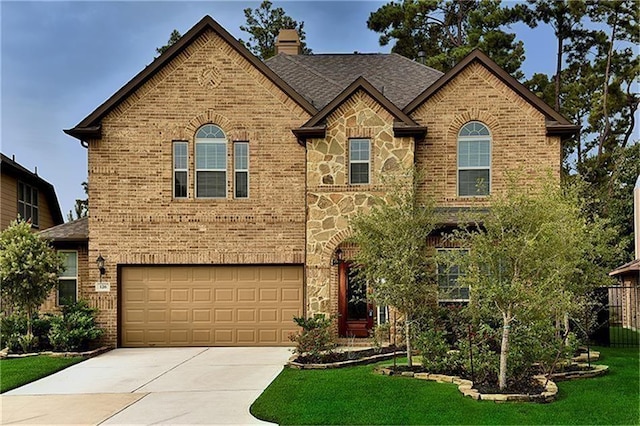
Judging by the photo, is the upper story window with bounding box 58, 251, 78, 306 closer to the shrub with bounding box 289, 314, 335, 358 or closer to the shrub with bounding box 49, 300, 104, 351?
the shrub with bounding box 49, 300, 104, 351

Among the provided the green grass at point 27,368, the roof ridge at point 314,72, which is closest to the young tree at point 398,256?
the green grass at point 27,368

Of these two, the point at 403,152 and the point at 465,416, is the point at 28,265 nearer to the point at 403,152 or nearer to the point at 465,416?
the point at 403,152

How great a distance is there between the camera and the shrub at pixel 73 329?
55.4 feet

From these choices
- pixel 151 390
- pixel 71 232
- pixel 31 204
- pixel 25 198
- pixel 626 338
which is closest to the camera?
pixel 151 390

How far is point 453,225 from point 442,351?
512cm

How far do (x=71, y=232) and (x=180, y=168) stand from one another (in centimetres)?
382

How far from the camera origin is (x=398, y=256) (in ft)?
45.7

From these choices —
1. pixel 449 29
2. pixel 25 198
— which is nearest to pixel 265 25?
pixel 449 29

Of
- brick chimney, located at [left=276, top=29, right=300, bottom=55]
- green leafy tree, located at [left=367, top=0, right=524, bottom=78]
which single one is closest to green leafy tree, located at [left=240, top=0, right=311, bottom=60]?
green leafy tree, located at [left=367, top=0, right=524, bottom=78]

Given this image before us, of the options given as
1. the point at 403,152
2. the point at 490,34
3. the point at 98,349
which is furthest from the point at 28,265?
the point at 490,34

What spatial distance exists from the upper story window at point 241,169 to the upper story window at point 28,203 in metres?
11.4

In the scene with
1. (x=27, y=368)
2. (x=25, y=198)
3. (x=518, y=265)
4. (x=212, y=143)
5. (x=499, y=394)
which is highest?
(x=212, y=143)

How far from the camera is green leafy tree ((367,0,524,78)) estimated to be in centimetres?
3297

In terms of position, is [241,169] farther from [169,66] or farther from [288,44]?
[288,44]
